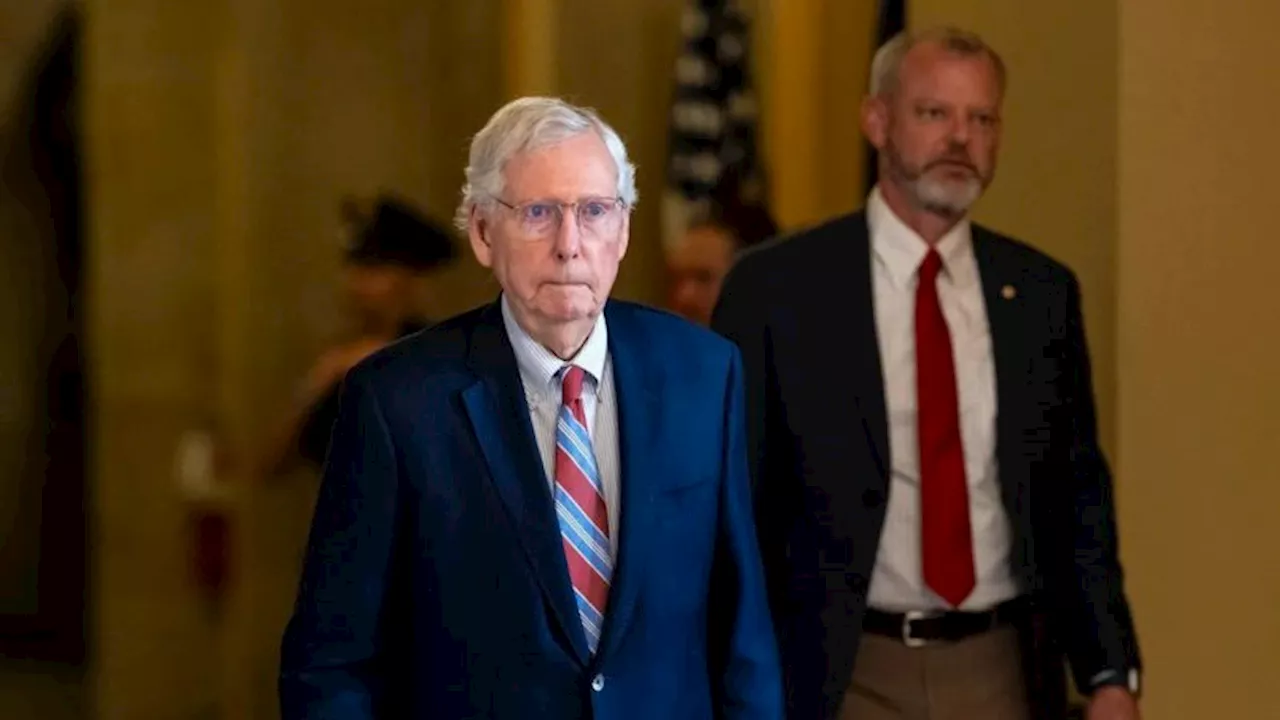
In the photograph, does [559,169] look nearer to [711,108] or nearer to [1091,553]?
[1091,553]

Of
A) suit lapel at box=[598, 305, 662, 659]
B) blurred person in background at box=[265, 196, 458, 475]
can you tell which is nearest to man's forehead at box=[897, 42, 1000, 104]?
suit lapel at box=[598, 305, 662, 659]

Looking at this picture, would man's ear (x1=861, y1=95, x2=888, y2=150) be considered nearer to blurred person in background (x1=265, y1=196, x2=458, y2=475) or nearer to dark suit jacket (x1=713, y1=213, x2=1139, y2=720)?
dark suit jacket (x1=713, y1=213, x2=1139, y2=720)

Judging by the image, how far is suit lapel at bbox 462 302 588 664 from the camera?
174cm

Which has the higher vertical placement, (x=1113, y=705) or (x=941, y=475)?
(x=941, y=475)

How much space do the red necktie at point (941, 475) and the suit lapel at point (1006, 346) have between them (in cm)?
5

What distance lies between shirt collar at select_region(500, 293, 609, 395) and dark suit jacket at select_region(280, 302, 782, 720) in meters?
0.01

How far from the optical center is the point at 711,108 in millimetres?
4406

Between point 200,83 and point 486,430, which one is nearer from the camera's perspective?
point 486,430

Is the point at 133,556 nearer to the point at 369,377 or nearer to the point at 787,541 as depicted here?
the point at 787,541

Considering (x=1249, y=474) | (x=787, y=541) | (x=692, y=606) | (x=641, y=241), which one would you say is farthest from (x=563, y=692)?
(x=641, y=241)

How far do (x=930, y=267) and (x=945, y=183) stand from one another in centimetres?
10

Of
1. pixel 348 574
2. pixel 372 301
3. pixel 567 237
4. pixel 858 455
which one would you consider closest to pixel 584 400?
pixel 567 237

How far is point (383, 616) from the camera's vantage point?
1778 mm

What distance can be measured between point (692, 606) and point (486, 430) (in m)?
0.25
